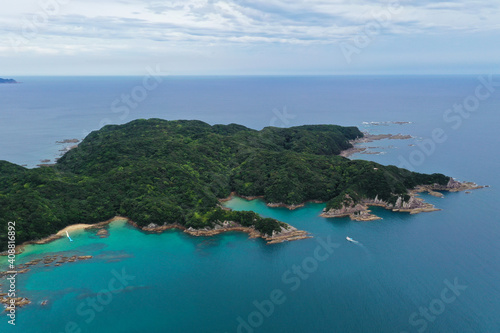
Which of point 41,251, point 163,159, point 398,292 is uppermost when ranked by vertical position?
point 163,159

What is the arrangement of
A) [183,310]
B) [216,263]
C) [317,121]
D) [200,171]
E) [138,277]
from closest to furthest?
[183,310]
[138,277]
[216,263]
[200,171]
[317,121]

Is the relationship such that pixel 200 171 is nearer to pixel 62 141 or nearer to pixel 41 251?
pixel 41 251

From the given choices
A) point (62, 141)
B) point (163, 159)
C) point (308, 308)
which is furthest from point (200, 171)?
point (62, 141)
